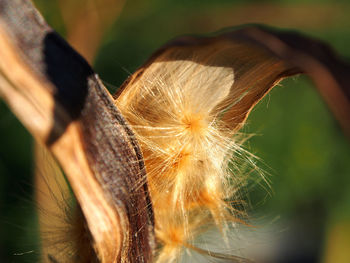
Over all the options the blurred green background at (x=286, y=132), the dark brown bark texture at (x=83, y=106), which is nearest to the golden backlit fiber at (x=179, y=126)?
the dark brown bark texture at (x=83, y=106)

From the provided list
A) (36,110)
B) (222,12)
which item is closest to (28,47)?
(36,110)

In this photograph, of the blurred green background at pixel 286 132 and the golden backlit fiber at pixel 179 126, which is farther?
the blurred green background at pixel 286 132

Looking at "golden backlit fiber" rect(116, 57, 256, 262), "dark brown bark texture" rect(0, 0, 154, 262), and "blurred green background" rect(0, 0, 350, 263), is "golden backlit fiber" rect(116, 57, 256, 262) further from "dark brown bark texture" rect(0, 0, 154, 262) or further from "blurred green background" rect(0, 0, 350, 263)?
"blurred green background" rect(0, 0, 350, 263)

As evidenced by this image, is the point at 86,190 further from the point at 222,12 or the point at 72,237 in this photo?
the point at 222,12

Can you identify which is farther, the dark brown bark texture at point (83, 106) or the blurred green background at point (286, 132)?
the blurred green background at point (286, 132)

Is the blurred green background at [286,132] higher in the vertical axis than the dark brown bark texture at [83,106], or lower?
lower

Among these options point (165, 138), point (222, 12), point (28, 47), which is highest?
point (28, 47)

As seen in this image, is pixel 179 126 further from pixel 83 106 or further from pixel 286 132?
pixel 286 132

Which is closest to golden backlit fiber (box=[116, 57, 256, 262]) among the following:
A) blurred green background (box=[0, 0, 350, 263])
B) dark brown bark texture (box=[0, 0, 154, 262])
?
dark brown bark texture (box=[0, 0, 154, 262])

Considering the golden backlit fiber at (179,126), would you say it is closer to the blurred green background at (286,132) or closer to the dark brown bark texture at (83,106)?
the dark brown bark texture at (83,106)
